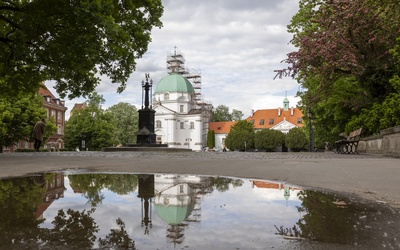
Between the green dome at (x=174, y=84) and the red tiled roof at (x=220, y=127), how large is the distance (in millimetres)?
17716

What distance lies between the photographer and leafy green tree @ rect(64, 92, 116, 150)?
188ft

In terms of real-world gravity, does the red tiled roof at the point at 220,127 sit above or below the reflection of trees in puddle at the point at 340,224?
above

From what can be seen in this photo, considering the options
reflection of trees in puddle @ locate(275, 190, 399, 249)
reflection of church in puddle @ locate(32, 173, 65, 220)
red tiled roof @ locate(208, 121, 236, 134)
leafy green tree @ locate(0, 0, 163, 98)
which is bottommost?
reflection of trees in puddle @ locate(275, 190, 399, 249)

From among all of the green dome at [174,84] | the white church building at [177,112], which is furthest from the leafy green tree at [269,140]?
the green dome at [174,84]

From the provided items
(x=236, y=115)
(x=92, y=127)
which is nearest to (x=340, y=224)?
(x=92, y=127)

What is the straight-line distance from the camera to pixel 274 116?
395ft

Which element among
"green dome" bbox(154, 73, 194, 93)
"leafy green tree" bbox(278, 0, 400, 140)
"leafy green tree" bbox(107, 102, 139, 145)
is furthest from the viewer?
"green dome" bbox(154, 73, 194, 93)

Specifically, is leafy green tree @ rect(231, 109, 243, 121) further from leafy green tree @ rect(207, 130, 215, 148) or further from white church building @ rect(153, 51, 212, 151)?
leafy green tree @ rect(207, 130, 215, 148)

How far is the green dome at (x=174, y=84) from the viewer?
102125 mm

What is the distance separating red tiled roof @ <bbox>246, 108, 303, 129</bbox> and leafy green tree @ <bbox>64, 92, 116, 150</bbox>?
6837 cm

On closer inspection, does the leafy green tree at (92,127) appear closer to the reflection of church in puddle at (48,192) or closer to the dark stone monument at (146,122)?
the dark stone monument at (146,122)

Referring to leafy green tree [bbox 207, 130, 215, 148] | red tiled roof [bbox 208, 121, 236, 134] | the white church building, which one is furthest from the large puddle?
red tiled roof [bbox 208, 121, 236, 134]

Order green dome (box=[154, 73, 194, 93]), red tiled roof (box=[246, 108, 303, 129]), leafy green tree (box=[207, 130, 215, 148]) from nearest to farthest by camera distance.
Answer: green dome (box=[154, 73, 194, 93]) → leafy green tree (box=[207, 130, 215, 148]) → red tiled roof (box=[246, 108, 303, 129])

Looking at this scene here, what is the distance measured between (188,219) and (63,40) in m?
9.09
